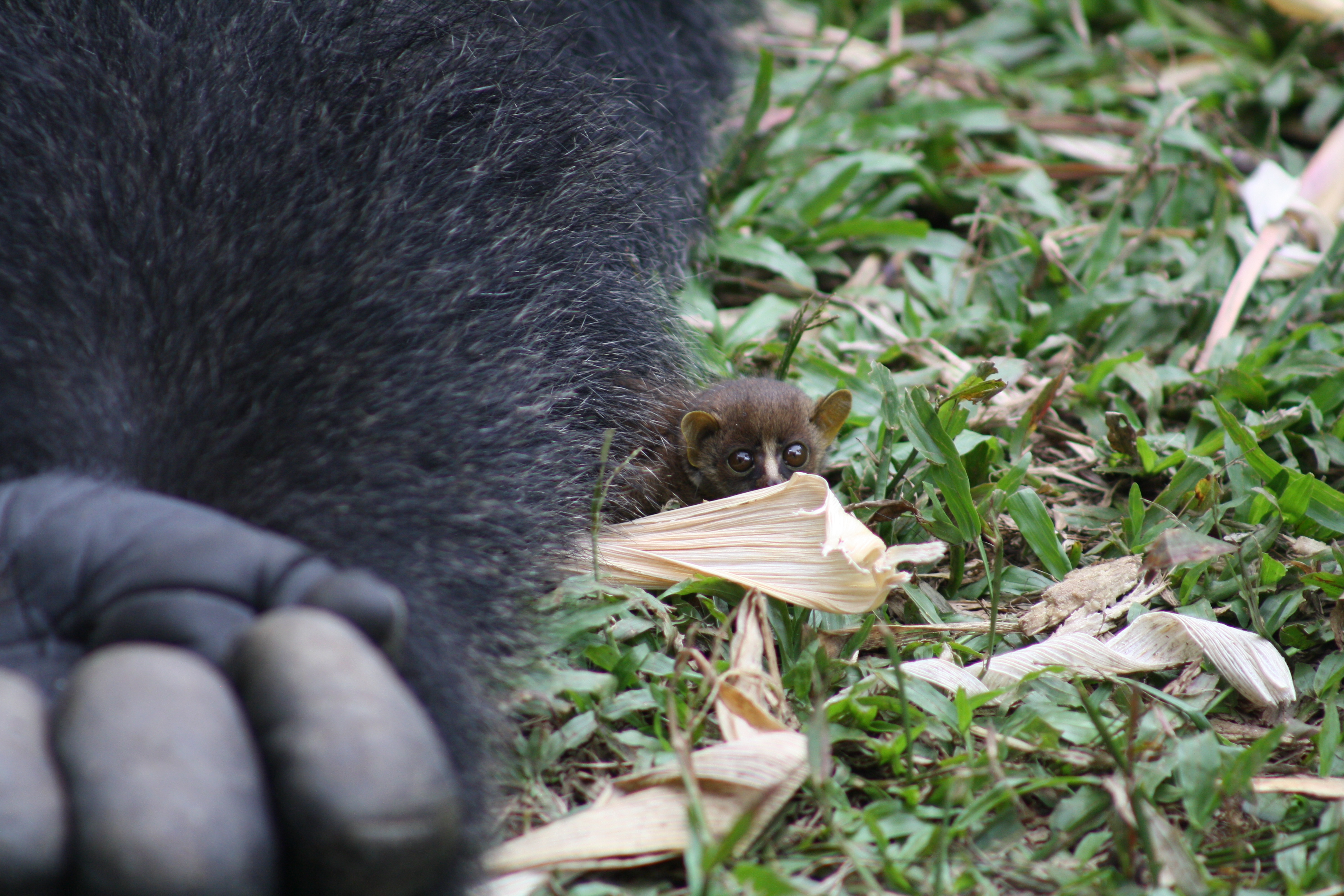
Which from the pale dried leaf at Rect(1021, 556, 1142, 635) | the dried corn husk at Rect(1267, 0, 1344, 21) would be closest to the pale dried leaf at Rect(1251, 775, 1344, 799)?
the pale dried leaf at Rect(1021, 556, 1142, 635)

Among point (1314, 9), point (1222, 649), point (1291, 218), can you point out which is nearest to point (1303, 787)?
point (1222, 649)

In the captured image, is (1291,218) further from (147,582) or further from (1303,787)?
(147,582)

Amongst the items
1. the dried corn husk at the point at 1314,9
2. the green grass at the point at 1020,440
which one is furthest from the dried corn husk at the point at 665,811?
the dried corn husk at the point at 1314,9

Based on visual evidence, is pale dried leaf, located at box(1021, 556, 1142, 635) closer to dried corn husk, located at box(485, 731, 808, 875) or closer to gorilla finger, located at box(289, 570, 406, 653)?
dried corn husk, located at box(485, 731, 808, 875)

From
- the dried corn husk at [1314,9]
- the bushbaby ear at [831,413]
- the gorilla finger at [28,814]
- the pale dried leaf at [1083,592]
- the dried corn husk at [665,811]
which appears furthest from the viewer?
the dried corn husk at [1314,9]

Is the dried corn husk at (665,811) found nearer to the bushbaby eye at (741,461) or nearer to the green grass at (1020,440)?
the green grass at (1020,440)

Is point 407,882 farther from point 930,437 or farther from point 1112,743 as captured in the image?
A: point 930,437
